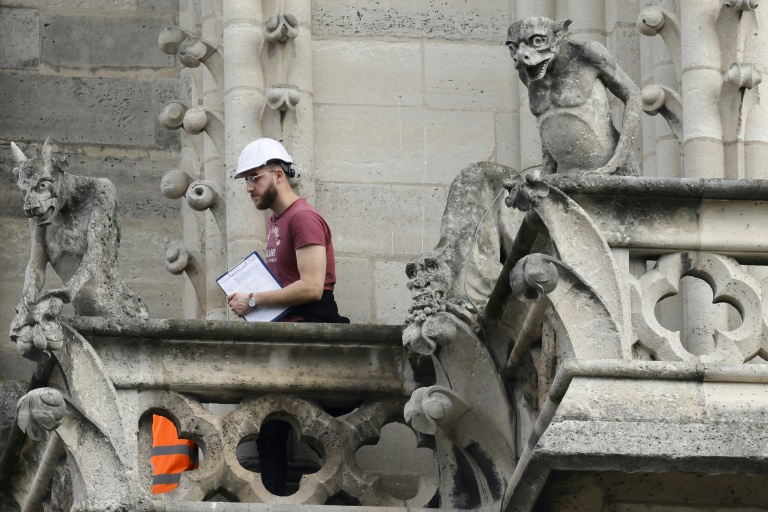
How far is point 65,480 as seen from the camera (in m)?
12.2

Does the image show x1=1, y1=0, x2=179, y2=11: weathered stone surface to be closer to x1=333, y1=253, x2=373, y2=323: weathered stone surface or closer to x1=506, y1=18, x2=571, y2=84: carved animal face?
x1=333, y1=253, x2=373, y2=323: weathered stone surface

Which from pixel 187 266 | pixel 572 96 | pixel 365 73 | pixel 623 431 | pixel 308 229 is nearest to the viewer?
pixel 623 431

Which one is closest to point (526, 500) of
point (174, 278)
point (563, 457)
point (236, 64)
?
point (563, 457)

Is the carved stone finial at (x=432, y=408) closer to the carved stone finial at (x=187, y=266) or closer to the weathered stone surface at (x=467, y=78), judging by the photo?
the carved stone finial at (x=187, y=266)

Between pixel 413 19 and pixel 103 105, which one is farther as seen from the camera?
pixel 103 105

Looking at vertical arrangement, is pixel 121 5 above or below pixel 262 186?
above

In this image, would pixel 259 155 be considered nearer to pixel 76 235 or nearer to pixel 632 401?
pixel 76 235

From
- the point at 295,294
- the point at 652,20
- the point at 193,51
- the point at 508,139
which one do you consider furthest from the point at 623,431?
the point at 193,51

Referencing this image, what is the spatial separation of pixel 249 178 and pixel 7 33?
2.55 metres

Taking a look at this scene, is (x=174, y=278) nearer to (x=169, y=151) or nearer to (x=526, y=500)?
(x=169, y=151)

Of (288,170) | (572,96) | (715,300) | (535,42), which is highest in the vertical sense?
(535,42)

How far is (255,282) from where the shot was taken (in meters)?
12.5

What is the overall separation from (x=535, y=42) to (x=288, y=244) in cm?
152

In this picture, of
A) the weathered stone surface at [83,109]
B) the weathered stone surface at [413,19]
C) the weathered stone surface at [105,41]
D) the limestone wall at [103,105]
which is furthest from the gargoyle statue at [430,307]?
the weathered stone surface at [105,41]
